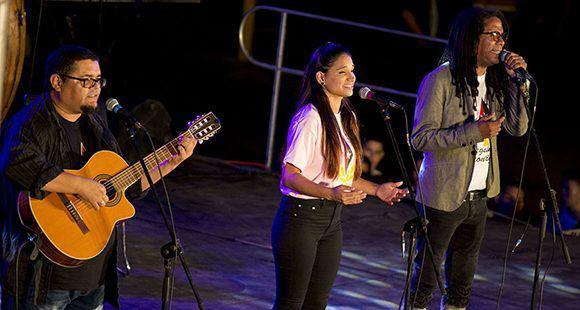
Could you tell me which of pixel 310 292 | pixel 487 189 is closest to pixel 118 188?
pixel 310 292

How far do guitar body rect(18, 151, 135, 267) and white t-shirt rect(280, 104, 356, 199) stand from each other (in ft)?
2.90

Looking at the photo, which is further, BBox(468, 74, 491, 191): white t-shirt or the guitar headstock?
BBox(468, 74, 491, 191): white t-shirt

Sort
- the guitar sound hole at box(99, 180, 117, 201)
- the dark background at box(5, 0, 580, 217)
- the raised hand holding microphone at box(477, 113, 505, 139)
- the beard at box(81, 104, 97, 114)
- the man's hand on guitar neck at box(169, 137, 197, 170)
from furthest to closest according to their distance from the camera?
the dark background at box(5, 0, 580, 217)
the raised hand holding microphone at box(477, 113, 505, 139)
the man's hand on guitar neck at box(169, 137, 197, 170)
the guitar sound hole at box(99, 180, 117, 201)
the beard at box(81, 104, 97, 114)

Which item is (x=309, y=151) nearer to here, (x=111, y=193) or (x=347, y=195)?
(x=347, y=195)

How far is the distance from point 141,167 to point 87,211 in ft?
1.35

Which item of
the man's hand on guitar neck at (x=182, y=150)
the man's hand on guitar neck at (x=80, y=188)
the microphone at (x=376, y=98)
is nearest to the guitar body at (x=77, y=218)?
the man's hand on guitar neck at (x=80, y=188)

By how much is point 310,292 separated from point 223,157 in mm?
7087

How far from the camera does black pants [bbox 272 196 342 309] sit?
5.66m

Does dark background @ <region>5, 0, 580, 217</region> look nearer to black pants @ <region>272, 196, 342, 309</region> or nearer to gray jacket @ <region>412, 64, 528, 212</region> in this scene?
gray jacket @ <region>412, 64, 528, 212</region>

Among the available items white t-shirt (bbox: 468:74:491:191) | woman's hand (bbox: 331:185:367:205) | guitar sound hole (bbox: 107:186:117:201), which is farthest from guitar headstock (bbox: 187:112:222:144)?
white t-shirt (bbox: 468:74:491:191)

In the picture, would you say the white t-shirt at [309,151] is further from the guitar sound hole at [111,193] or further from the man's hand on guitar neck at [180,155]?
the guitar sound hole at [111,193]

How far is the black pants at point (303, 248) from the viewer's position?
5664 mm

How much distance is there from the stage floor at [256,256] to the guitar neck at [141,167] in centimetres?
188

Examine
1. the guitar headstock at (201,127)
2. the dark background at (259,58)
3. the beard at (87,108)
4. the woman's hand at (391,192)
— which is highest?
the beard at (87,108)
